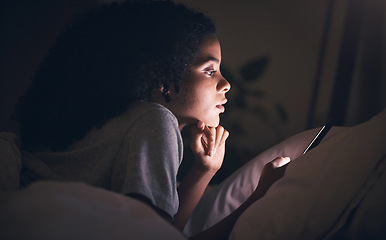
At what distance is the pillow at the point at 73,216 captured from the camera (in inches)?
15.0

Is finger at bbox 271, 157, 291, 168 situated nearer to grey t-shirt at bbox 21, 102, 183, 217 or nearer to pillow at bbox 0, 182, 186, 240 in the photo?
grey t-shirt at bbox 21, 102, 183, 217

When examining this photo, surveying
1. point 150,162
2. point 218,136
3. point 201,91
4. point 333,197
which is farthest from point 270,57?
point 333,197

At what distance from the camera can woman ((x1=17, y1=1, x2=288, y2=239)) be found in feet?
2.49

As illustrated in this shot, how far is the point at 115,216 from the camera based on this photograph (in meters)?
0.43

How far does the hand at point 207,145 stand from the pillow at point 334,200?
0.50 metres

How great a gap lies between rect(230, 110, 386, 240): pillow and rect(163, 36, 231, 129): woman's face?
0.42 m

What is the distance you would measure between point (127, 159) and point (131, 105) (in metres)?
0.19

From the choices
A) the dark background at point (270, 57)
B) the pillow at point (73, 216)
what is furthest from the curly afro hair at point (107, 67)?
the dark background at point (270, 57)

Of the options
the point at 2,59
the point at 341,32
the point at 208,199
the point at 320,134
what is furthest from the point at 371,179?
the point at 2,59

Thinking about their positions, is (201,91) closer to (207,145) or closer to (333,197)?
(207,145)

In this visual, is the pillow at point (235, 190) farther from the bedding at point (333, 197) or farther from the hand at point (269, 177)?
the bedding at point (333, 197)

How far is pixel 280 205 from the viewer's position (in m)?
0.58

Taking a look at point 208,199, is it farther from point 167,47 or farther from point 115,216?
point 115,216

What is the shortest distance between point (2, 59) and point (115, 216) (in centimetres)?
138
